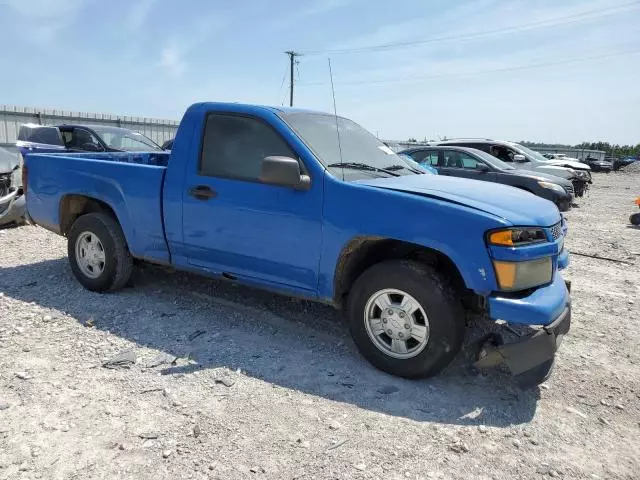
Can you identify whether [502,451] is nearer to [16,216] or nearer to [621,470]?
[621,470]

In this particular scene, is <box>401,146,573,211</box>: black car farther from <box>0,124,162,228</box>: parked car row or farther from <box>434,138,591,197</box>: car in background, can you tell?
<box>0,124,162,228</box>: parked car row

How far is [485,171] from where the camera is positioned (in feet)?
38.1

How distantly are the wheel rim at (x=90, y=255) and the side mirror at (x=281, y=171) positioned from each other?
2312 millimetres

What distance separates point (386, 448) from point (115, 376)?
190cm

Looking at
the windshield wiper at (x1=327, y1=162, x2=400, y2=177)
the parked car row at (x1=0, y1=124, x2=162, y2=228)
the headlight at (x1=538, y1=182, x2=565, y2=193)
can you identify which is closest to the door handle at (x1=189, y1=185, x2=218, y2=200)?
the windshield wiper at (x1=327, y1=162, x2=400, y2=177)

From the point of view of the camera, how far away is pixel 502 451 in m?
2.75

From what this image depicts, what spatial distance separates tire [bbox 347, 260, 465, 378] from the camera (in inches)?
128

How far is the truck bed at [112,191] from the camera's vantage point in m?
4.51

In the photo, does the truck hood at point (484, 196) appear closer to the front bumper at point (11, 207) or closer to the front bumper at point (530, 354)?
the front bumper at point (530, 354)

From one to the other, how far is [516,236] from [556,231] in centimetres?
55

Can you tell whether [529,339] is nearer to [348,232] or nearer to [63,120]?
[348,232]

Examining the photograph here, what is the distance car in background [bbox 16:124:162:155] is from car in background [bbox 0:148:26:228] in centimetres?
338

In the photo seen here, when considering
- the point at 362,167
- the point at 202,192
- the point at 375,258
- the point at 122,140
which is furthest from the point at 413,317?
the point at 122,140

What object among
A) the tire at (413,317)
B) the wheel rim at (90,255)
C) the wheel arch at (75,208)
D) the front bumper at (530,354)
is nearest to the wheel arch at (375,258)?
the tire at (413,317)
